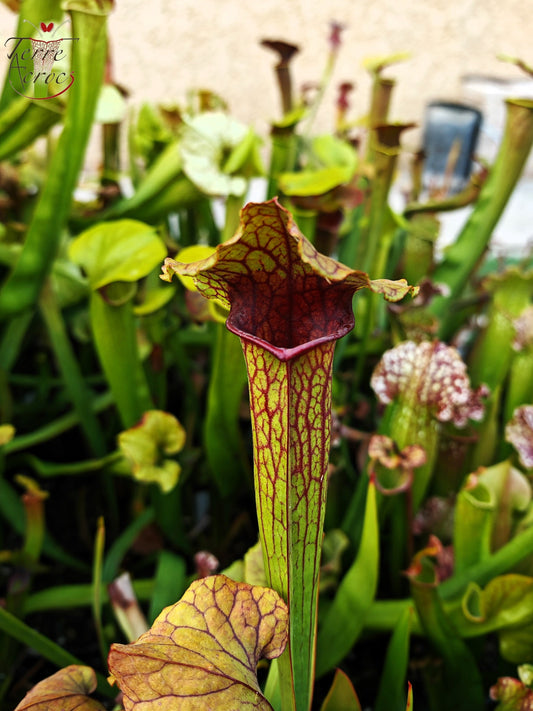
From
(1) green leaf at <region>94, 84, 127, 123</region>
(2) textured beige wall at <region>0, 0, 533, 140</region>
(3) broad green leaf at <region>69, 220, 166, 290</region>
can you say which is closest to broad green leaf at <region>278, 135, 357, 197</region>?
(3) broad green leaf at <region>69, 220, 166, 290</region>

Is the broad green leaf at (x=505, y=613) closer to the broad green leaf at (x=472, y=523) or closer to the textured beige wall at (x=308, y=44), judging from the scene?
the broad green leaf at (x=472, y=523)

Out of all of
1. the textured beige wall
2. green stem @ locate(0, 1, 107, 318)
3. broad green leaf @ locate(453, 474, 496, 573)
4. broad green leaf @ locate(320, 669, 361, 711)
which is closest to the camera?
broad green leaf @ locate(320, 669, 361, 711)

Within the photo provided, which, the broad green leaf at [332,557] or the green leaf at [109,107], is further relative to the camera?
the green leaf at [109,107]

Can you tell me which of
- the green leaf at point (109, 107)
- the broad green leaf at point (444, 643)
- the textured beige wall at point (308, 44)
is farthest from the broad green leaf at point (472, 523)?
the textured beige wall at point (308, 44)

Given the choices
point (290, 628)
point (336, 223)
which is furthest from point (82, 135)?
point (290, 628)

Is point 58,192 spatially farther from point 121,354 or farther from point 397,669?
point 397,669

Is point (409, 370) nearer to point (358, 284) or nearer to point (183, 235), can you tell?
point (358, 284)

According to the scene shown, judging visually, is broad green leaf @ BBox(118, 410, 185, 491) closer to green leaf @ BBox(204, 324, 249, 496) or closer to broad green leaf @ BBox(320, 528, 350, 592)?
green leaf @ BBox(204, 324, 249, 496)
